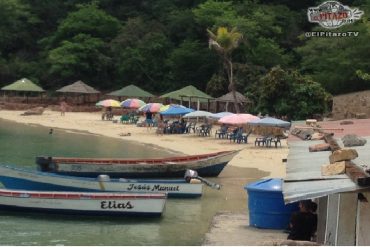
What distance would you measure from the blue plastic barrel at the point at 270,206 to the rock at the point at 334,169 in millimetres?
4523

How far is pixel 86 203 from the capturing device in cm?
1795

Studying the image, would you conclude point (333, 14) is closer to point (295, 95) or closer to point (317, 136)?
point (295, 95)

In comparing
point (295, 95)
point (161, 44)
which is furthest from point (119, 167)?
point (161, 44)

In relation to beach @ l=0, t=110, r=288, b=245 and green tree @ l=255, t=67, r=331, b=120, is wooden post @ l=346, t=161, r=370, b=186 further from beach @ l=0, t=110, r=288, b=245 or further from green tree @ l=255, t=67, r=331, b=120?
green tree @ l=255, t=67, r=331, b=120

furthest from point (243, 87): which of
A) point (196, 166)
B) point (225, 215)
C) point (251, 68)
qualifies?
point (225, 215)

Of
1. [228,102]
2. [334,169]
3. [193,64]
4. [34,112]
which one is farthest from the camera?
[193,64]

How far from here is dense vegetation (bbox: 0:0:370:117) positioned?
51819 millimetres

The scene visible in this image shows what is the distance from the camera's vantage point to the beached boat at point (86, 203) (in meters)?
17.9

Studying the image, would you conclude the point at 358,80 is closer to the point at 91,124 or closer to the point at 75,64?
the point at 91,124

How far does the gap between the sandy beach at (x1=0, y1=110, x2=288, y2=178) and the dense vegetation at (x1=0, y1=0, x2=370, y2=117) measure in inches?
273

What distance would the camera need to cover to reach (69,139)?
136 feet

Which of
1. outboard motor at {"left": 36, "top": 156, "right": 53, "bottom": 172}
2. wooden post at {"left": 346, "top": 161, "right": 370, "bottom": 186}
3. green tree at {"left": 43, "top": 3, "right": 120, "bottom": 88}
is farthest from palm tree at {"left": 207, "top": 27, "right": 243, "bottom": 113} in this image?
wooden post at {"left": 346, "top": 161, "right": 370, "bottom": 186}

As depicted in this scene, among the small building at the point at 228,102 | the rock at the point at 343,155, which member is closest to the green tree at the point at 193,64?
the small building at the point at 228,102

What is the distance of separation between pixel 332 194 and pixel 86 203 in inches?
375
